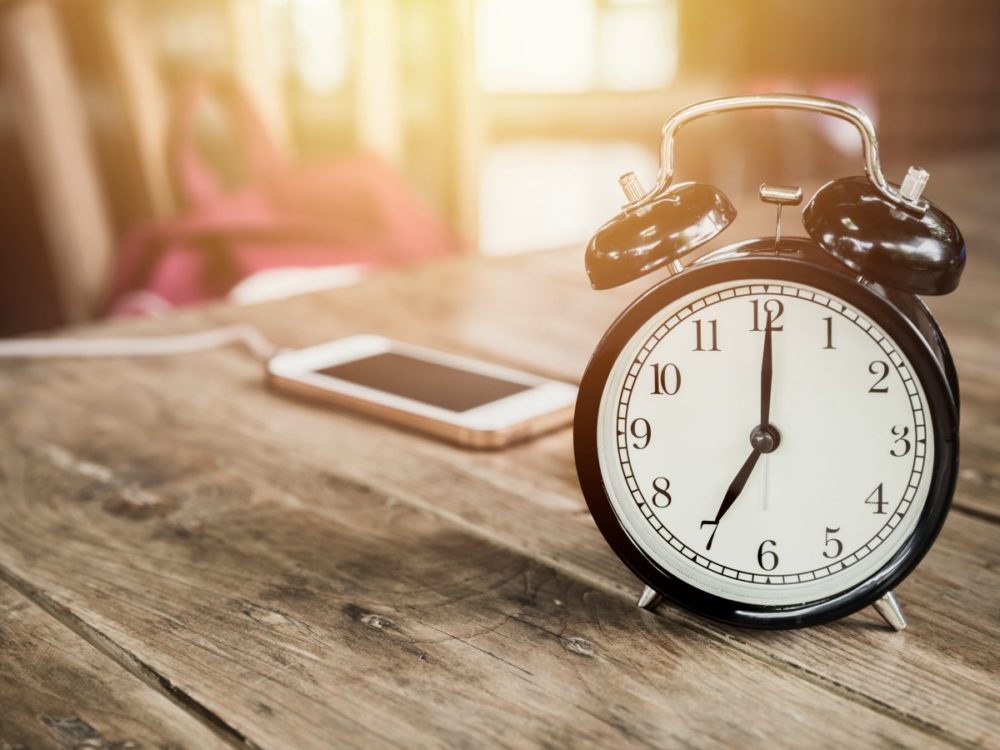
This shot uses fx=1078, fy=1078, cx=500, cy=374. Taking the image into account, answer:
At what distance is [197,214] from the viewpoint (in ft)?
6.59

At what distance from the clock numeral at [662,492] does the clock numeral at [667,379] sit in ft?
0.16

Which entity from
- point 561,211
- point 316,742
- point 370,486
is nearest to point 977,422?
point 370,486

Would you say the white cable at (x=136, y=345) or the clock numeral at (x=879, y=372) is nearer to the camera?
the clock numeral at (x=879, y=372)

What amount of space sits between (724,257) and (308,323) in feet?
2.57

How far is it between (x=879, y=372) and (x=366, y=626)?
0.31m

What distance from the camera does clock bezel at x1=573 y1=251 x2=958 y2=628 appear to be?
21.6 inches

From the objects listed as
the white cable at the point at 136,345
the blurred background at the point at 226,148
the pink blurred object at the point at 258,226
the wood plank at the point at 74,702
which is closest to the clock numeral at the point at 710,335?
the wood plank at the point at 74,702

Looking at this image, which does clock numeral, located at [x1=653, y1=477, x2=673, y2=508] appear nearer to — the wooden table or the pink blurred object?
the wooden table

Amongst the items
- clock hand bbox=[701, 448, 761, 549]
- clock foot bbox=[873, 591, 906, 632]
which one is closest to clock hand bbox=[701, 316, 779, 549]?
clock hand bbox=[701, 448, 761, 549]

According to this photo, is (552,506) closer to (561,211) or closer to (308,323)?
(308,323)

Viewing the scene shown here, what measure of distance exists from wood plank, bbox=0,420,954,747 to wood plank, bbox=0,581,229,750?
2cm

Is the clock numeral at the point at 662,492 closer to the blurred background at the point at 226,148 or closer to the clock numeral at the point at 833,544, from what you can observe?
the clock numeral at the point at 833,544

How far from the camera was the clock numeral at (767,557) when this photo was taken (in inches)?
23.6

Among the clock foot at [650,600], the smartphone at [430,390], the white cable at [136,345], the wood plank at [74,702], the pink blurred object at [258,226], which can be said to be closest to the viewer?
the wood plank at [74,702]
